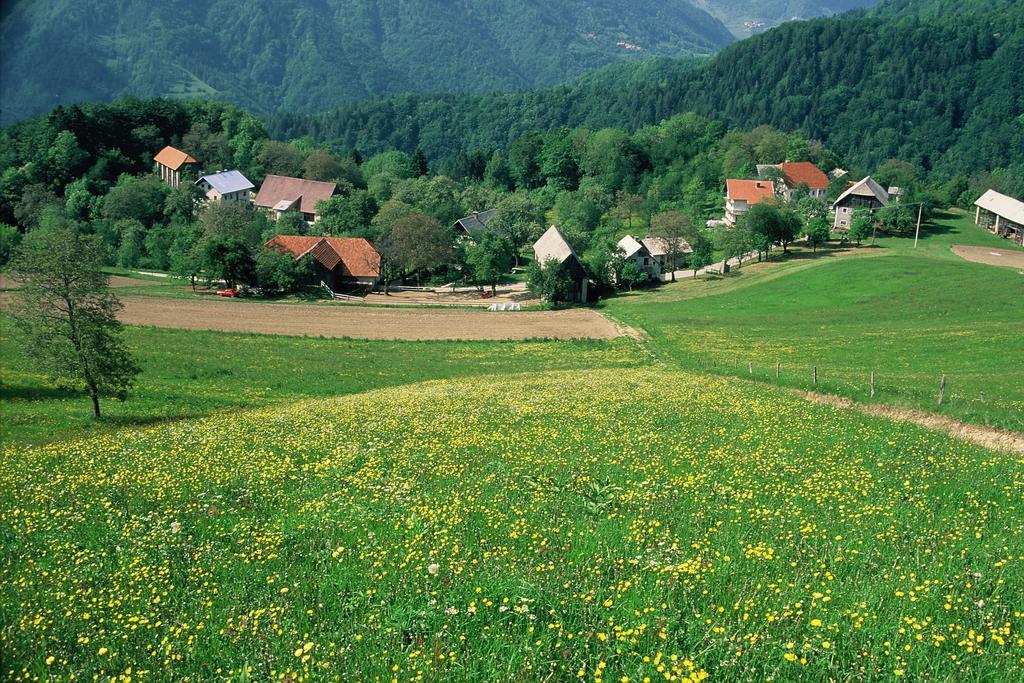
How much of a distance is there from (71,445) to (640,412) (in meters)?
18.4

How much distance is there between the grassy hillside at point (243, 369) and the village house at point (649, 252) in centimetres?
3530

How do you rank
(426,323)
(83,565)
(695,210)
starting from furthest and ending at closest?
(695,210)
(426,323)
(83,565)

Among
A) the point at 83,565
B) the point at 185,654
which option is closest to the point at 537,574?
the point at 185,654

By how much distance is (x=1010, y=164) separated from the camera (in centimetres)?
17838

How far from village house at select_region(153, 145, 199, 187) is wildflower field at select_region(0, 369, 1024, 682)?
11347 centimetres

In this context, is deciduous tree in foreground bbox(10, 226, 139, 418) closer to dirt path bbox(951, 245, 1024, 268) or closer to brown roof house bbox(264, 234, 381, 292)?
brown roof house bbox(264, 234, 381, 292)

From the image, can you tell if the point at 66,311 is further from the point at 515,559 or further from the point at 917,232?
the point at 917,232

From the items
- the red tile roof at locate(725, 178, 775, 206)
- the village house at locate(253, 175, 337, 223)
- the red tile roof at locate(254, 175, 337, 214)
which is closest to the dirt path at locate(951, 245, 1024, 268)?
the red tile roof at locate(725, 178, 775, 206)

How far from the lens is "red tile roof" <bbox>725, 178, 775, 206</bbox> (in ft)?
373

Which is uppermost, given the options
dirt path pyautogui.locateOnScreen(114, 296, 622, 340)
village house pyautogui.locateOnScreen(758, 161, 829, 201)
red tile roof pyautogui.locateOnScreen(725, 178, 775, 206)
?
village house pyautogui.locateOnScreen(758, 161, 829, 201)

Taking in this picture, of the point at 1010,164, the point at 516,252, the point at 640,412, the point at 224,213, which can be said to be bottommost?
the point at 640,412

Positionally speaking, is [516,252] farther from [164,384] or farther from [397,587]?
[397,587]

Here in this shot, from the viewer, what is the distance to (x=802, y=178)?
125938 mm

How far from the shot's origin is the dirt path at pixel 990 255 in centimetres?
8081
